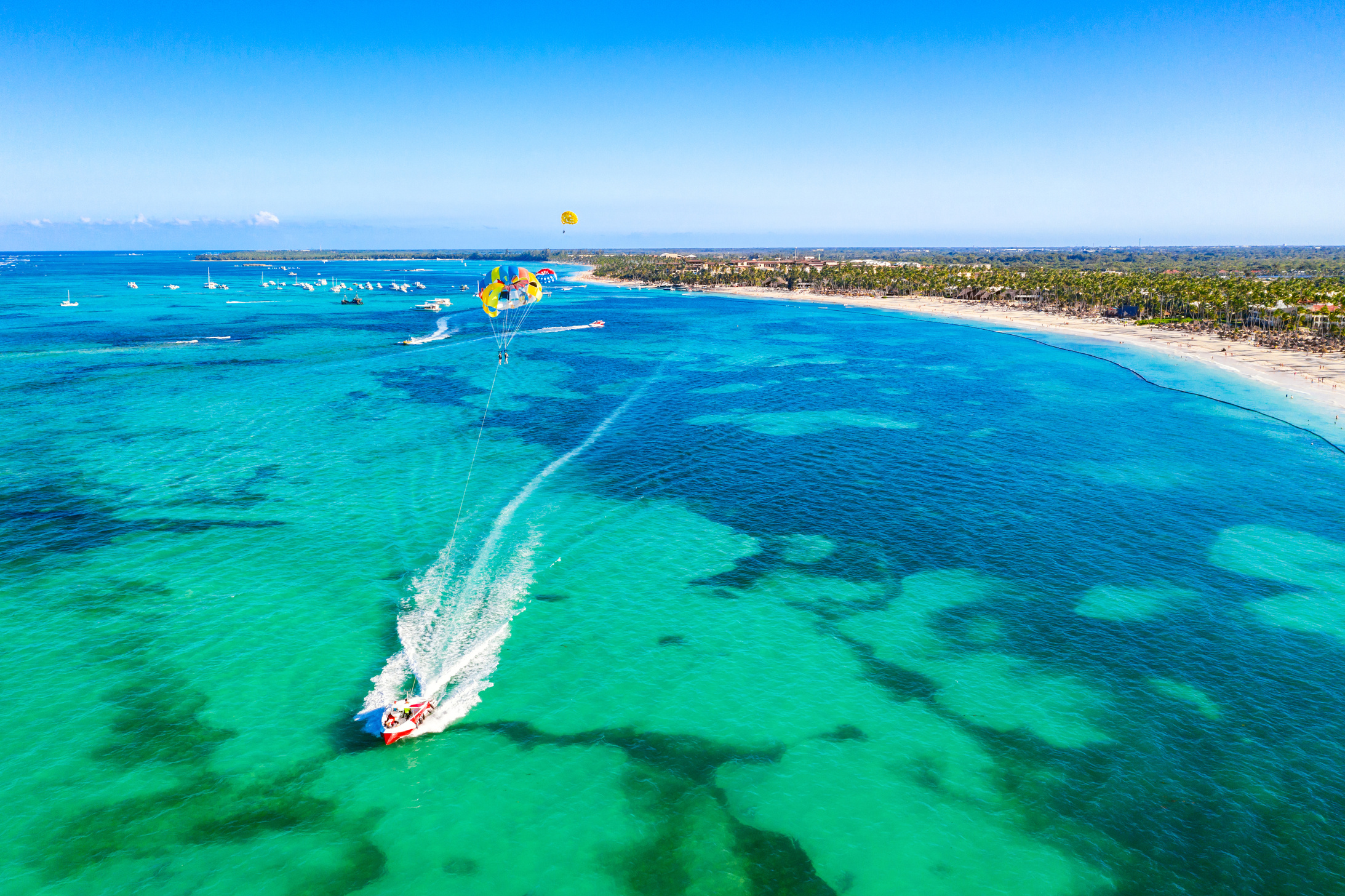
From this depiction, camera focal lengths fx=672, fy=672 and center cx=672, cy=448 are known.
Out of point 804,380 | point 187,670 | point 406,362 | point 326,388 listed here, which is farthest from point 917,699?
point 406,362

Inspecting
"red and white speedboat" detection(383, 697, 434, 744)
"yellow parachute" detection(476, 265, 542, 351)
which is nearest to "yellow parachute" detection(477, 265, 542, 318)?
"yellow parachute" detection(476, 265, 542, 351)

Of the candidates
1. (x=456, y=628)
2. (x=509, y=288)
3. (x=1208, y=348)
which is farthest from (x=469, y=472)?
(x=1208, y=348)

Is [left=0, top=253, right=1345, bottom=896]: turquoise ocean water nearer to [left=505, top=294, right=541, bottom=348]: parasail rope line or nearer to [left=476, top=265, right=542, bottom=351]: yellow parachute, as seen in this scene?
[left=476, top=265, right=542, bottom=351]: yellow parachute

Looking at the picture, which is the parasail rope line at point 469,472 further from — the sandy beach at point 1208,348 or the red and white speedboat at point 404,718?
the sandy beach at point 1208,348

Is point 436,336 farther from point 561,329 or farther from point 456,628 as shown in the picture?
point 456,628

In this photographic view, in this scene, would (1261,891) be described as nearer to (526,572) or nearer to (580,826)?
(580,826)

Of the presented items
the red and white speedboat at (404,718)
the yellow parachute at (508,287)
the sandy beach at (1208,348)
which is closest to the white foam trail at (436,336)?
the yellow parachute at (508,287)
